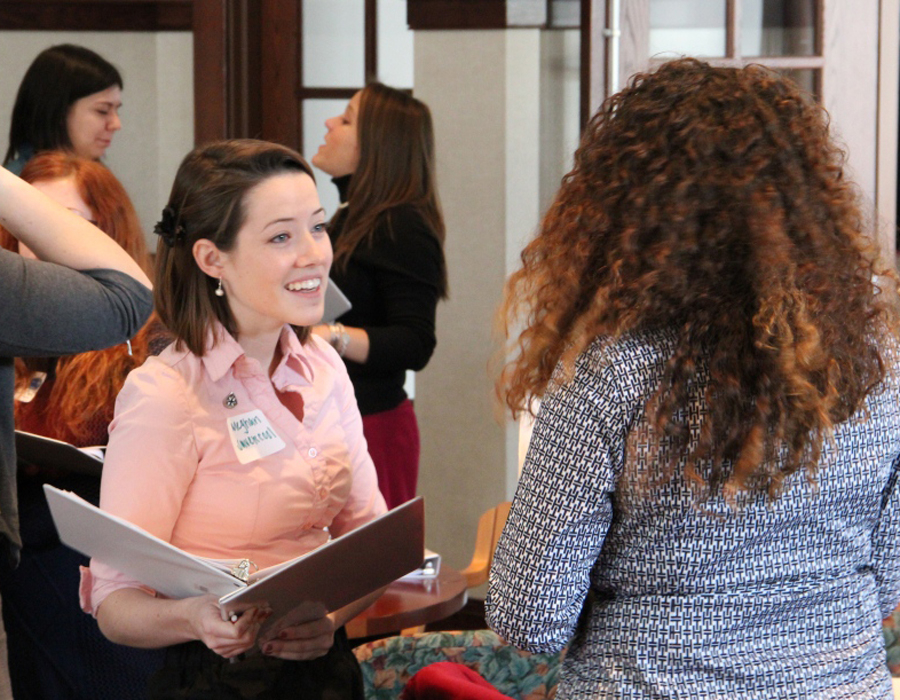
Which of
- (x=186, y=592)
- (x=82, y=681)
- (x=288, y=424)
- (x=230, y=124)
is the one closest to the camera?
(x=186, y=592)

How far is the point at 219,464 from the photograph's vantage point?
1.57 m

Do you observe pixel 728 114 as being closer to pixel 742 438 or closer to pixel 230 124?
pixel 742 438

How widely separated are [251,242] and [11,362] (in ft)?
1.44

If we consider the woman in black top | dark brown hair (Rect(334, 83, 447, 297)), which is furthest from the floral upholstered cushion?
dark brown hair (Rect(334, 83, 447, 297))

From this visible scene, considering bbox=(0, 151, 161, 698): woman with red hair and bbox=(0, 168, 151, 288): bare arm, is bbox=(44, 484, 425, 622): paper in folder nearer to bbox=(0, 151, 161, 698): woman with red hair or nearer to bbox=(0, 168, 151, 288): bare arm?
bbox=(0, 168, 151, 288): bare arm

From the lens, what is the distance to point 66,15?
4.77 m

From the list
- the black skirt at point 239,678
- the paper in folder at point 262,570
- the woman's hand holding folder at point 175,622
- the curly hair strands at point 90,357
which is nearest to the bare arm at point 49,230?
the paper in folder at point 262,570

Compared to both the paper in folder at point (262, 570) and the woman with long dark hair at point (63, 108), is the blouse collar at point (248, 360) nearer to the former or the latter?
the paper in folder at point (262, 570)

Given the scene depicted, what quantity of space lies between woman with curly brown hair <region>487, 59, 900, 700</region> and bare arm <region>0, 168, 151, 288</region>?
539mm

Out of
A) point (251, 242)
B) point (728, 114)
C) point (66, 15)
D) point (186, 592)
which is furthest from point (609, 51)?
point (66, 15)

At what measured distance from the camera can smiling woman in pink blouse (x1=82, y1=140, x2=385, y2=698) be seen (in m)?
1.51

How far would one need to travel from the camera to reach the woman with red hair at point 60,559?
6.59 ft

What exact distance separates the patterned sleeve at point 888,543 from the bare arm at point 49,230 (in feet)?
3.07

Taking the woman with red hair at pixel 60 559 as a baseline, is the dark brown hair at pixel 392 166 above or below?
above
